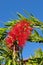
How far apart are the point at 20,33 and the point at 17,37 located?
0.16 ft

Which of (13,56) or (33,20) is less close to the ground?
(33,20)

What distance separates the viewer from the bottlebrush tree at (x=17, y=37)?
2.66m

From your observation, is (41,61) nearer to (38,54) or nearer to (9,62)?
(38,54)

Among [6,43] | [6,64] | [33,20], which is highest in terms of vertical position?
[33,20]

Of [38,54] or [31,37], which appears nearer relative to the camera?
[31,37]

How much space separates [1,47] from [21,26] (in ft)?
0.93

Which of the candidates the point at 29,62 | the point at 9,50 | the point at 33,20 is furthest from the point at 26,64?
the point at 33,20

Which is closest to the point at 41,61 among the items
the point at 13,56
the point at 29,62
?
the point at 29,62

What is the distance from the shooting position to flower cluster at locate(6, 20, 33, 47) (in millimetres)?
2628

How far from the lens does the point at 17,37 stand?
8.67ft

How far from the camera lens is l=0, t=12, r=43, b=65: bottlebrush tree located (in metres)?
2.66

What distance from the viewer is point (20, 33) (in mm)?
2631

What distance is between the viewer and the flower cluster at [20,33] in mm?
2628

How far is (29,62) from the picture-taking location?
113 inches
